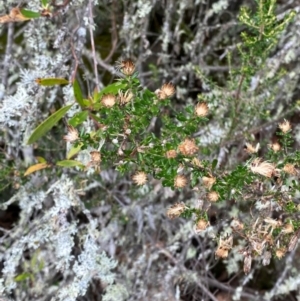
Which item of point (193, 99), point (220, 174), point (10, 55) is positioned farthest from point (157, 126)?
point (220, 174)

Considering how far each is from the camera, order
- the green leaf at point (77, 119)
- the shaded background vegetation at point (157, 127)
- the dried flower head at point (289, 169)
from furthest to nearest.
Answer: the shaded background vegetation at point (157, 127)
the green leaf at point (77, 119)
the dried flower head at point (289, 169)

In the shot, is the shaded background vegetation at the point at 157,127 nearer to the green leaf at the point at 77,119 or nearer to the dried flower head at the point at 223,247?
the green leaf at the point at 77,119

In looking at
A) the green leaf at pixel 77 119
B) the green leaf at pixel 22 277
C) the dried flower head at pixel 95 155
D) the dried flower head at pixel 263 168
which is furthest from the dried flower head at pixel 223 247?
the green leaf at pixel 22 277

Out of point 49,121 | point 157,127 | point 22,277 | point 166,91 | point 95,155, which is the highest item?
point 166,91

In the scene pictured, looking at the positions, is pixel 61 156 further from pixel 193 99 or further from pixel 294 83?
pixel 294 83

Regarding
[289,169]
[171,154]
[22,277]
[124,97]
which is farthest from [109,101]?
[22,277]

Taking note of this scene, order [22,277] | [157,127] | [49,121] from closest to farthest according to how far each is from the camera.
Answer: [49,121]
[22,277]
[157,127]

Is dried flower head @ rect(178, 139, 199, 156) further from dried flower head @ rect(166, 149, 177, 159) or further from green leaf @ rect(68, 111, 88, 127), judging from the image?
green leaf @ rect(68, 111, 88, 127)

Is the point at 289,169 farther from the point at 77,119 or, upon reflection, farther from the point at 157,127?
the point at 157,127
